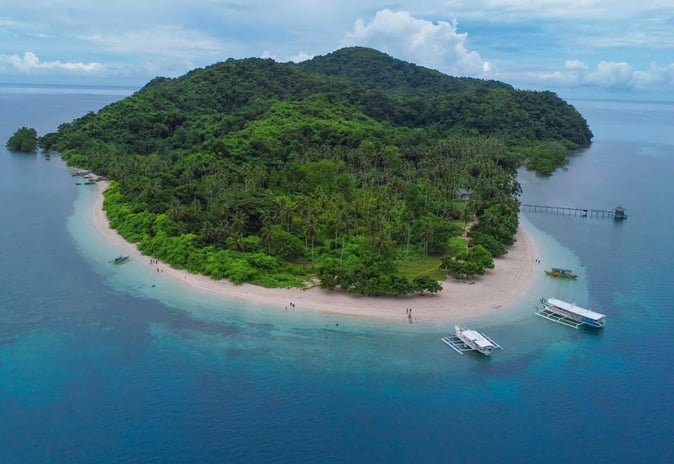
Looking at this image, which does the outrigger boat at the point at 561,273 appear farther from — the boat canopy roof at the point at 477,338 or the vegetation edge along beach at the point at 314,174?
the boat canopy roof at the point at 477,338

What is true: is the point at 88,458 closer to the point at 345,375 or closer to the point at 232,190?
the point at 345,375

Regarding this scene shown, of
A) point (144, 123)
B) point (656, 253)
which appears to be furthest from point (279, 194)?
point (144, 123)

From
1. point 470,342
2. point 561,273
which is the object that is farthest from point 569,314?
point 470,342

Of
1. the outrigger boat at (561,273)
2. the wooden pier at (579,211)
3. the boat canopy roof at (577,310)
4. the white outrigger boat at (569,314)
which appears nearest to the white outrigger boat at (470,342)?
the white outrigger boat at (569,314)

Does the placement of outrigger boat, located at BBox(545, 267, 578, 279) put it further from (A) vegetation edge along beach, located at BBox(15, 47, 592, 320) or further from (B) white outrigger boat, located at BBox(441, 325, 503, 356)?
(B) white outrigger boat, located at BBox(441, 325, 503, 356)

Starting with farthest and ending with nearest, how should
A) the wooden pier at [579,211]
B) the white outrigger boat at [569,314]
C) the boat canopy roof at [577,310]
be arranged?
the wooden pier at [579,211], the white outrigger boat at [569,314], the boat canopy roof at [577,310]
